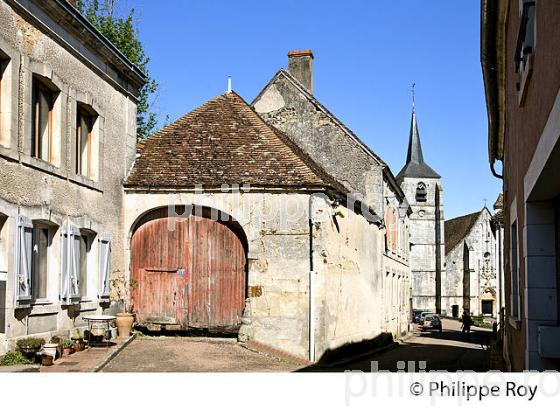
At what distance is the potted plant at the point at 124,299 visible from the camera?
1351cm

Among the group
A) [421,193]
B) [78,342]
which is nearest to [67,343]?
[78,342]

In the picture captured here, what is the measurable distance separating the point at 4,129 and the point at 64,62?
232cm

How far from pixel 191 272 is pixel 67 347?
3666 millimetres

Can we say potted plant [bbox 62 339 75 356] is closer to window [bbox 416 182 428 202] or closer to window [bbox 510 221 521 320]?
window [bbox 510 221 521 320]

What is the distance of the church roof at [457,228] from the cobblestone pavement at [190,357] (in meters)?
50.3

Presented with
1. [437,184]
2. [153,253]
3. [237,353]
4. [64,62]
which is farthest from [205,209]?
[437,184]

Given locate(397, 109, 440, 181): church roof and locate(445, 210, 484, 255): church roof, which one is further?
locate(397, 109, 440, 181): church roof

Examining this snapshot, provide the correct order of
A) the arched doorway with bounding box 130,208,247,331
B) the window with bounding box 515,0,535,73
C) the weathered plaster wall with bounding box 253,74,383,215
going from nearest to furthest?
the window with bounding box 515,0,535,73
the arched doorway with bounding box 130,208,247,331
the weathered plaster wall with bounding box 253,74,383,215

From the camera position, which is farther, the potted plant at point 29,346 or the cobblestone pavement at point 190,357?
the cobblestone pavement at point 190,357

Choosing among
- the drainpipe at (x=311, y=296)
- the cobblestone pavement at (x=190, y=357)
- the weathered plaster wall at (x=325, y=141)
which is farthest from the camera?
the weathered plaster wall at (x=325, y=141)

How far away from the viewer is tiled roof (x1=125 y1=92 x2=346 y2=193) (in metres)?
14.3

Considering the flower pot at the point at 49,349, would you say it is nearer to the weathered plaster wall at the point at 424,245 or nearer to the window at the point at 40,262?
the window at the point at 40,262

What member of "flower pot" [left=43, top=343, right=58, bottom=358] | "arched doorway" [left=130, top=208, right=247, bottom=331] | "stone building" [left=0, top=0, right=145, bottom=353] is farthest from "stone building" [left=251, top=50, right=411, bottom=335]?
"flower pot" [left=43, top=343, right=58, bottom=358]

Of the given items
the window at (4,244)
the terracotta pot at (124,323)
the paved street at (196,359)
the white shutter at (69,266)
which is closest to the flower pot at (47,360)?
the paved street at (196,359)
